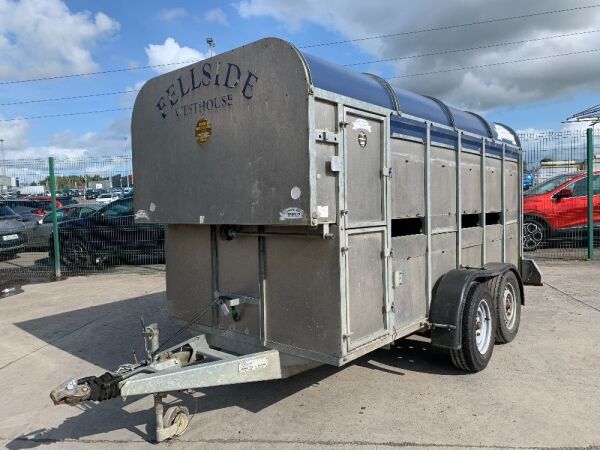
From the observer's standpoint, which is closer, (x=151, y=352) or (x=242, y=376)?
Answer: (x=242, y=376)

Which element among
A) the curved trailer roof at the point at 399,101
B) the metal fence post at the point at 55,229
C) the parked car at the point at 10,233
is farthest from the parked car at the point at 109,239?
the curved trailer roof at the point at 399,101

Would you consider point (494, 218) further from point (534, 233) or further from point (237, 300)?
point (534, 233)

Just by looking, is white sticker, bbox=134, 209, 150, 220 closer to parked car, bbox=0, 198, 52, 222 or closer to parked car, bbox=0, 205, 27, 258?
parked car, bbox=0, 205, 27, 258

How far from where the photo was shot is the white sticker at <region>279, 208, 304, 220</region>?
3.17 meters

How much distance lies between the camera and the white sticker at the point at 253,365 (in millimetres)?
3418

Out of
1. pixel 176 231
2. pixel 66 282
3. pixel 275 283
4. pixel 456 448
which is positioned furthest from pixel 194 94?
pixel 66 282

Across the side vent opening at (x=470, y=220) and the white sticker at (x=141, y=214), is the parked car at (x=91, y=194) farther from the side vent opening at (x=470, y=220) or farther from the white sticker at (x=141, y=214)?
the side vent opening at (x=470, y=220)

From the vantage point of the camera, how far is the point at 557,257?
10953 mm

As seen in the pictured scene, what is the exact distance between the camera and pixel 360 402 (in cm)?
399

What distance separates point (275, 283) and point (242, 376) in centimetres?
69

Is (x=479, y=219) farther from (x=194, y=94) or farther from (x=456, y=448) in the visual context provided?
(x=194, y=94)

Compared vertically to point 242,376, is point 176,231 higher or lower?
higher

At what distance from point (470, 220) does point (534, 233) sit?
698cm

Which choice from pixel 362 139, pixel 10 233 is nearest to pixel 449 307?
pixel 362 139
